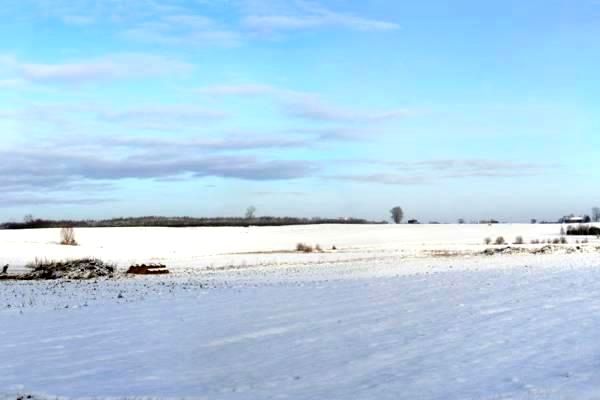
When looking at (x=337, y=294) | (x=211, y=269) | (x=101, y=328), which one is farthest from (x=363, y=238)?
(x=101, y=328)

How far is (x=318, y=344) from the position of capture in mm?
13672

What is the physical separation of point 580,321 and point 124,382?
959 centimetres

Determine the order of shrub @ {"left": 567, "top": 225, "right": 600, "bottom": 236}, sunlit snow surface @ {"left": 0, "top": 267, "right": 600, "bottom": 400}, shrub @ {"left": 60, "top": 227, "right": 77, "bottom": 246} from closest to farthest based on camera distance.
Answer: sunlit snow surface @ {"left": 0, "top": 267, "right": 600, "bottom": 400}
shrub @ {"left": 60, "top": 227, "right": 77, "bottom": 246}
shrub @ {"left": 567, "top": 225, "right": 600, "bottom": 236}

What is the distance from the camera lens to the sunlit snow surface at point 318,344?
10320 millimetres

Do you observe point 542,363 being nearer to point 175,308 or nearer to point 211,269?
point 175,308

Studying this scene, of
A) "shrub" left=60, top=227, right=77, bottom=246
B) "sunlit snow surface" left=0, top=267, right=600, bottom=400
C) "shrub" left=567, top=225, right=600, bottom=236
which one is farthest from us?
"shrub" left=567, top=225, right=600, bottom=236

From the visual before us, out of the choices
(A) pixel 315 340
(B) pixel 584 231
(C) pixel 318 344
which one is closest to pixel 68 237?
(A) pixel 315 340

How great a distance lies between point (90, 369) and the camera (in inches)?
479

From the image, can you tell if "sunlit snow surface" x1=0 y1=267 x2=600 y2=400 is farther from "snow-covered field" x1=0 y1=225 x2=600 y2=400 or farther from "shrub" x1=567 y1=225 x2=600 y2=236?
"shrub" x1=567 y1=225 x2=600 y2=236

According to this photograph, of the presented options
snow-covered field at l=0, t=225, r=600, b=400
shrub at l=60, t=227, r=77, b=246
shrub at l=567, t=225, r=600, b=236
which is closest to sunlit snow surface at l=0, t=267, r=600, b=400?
snow-covered field at l=0, t=225, r=600, b=400

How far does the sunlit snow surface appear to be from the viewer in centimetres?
1032

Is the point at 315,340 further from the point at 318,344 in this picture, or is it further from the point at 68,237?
the point at 68,237

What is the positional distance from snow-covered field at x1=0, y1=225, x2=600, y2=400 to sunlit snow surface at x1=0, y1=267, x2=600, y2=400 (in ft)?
0.11

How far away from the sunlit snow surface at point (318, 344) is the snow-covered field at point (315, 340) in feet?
0.11
